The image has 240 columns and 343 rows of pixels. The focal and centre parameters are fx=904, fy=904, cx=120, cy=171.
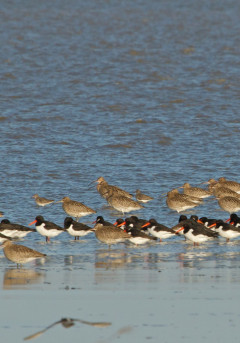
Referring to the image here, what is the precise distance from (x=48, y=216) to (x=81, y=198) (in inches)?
89.9

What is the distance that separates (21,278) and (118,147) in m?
14.4

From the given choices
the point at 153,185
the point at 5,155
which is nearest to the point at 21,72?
the point at 5,155

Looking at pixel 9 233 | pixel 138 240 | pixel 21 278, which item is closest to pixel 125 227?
pixel 138 240

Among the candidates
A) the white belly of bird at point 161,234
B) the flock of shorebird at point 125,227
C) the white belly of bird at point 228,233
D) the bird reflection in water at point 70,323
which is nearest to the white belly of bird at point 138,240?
the flock of shorebird at point 125,227

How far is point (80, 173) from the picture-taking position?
24.0 meters

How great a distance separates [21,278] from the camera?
13.1 metres

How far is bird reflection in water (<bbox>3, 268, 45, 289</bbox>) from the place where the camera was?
41.0 feet

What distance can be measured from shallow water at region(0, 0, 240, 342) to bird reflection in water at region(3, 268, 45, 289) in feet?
0.09

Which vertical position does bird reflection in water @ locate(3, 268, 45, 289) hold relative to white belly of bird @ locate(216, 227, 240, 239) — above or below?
below

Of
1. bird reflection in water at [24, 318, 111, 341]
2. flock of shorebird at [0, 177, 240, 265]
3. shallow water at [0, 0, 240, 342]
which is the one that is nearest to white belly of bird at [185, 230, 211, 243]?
flock of shorebird at [0, 177, 240, 265]

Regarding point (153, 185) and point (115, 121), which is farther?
point (115, 121)

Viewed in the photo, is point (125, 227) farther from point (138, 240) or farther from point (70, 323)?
point (70, 323)

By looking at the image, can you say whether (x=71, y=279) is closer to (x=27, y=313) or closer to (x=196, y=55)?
(x=27, y=313)

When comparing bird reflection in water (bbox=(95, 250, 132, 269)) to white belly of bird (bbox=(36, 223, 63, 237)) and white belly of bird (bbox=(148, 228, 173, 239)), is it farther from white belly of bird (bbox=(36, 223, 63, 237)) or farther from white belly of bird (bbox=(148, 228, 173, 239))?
white belly of bird (bbox=(36, 223, 63, 237))
